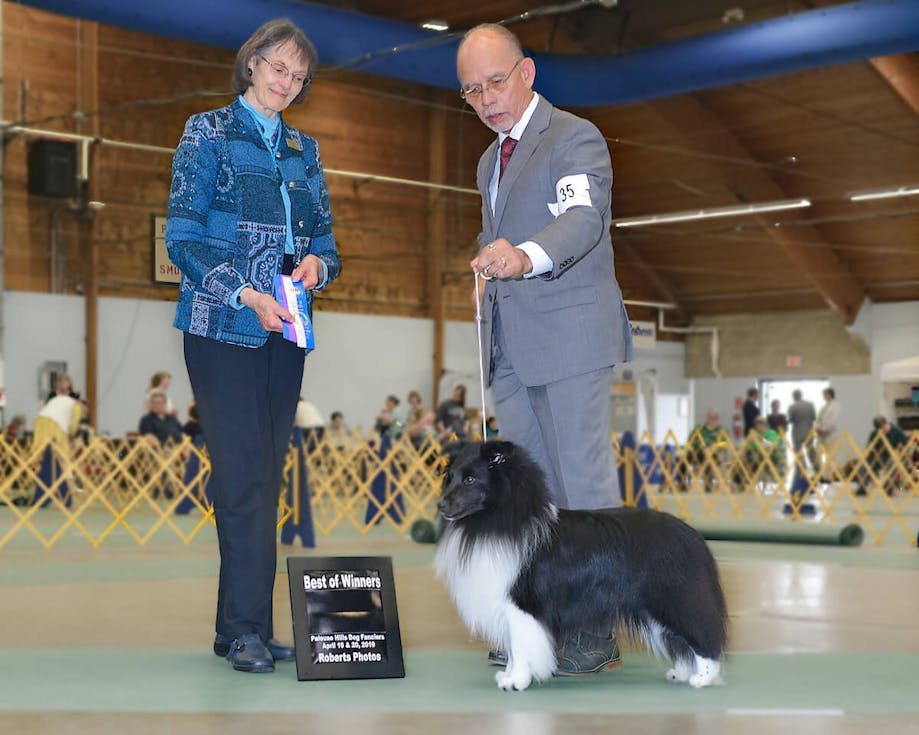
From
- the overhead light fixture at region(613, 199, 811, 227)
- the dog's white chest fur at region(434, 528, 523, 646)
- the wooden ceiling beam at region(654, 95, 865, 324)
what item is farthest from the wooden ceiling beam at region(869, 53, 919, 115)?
the dog's white chest fur at region(434, 528, 523, 646)

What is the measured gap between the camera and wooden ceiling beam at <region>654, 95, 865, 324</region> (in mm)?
15898

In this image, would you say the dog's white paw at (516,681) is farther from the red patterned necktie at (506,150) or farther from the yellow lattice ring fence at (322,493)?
the yellow lattice ring fence at (322,493)

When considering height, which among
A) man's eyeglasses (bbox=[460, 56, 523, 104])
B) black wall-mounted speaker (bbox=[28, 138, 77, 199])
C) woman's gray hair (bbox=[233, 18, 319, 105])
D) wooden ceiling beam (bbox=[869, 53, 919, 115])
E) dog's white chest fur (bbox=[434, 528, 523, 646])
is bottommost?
dog's white chest fur (bbox=[434, 528, 523, 646])

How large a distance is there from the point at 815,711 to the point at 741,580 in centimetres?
308

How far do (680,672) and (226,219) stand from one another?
1637mm

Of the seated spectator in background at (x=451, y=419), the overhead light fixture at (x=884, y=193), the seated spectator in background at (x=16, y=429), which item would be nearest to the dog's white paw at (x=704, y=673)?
the seated spectator in background at (x=451, y=419)

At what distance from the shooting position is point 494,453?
2.82 metres

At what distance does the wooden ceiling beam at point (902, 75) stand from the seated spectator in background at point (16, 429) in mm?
10832

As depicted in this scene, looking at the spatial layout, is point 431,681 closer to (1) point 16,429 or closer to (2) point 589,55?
(2) point 589,55

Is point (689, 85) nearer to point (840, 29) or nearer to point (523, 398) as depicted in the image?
point (840, 29)

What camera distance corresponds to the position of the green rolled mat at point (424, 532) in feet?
26.7

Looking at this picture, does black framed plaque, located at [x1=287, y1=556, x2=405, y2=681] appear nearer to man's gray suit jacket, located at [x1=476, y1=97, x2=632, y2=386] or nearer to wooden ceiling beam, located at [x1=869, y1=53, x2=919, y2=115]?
man's gray suit jacket, located at [x1=476, y1=97, x2=632, y2=386]

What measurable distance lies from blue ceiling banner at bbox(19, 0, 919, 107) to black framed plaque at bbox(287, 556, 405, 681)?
7.01 metres

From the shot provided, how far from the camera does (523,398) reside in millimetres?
3252
